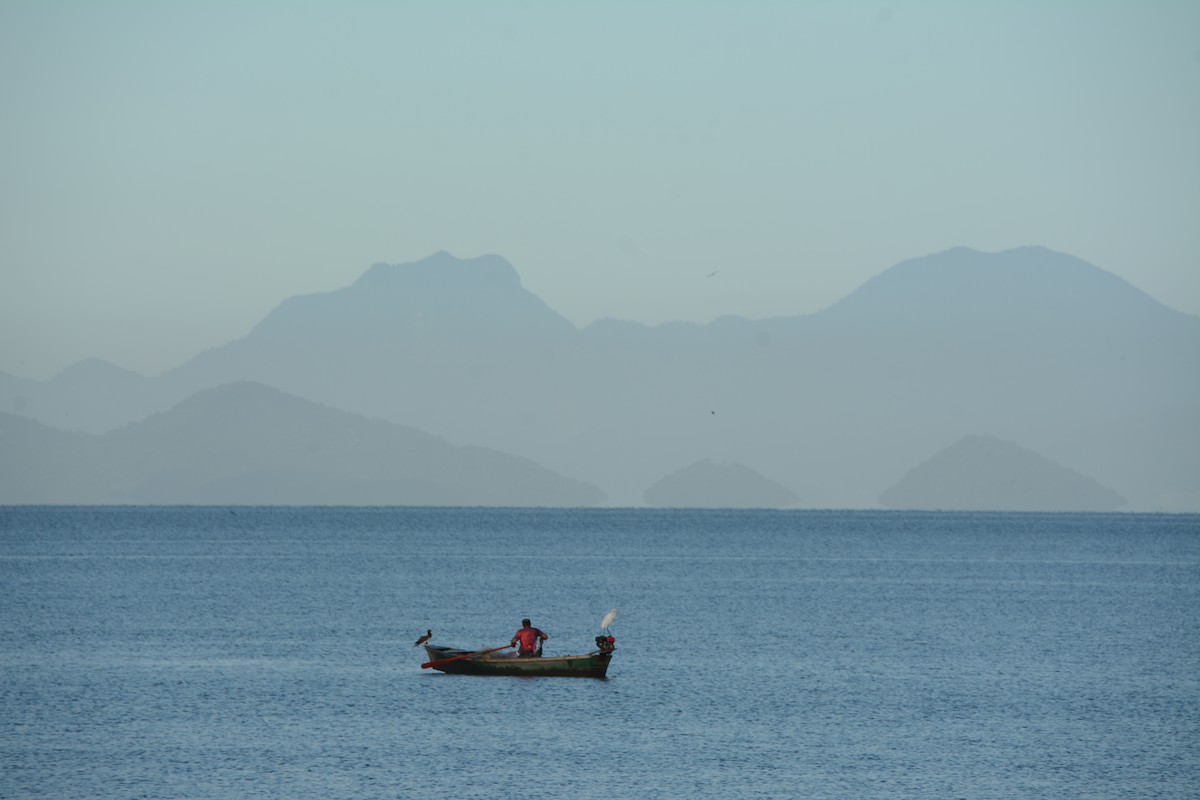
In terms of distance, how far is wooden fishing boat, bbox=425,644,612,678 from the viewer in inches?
2324

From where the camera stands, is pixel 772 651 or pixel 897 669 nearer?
pixel 897 669

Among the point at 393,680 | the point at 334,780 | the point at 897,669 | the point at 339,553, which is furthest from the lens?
the point at 339,553

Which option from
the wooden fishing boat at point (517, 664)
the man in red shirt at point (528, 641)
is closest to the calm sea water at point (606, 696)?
the wooden fishing boat at point (517, 664)

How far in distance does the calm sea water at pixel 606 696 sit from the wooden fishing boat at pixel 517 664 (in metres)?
0.60

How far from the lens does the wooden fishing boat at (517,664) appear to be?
59.0 m

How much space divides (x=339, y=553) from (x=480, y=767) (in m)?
136

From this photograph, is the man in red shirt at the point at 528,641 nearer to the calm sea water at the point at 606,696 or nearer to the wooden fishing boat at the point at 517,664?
the wooden fishing boat at the point at 517,664

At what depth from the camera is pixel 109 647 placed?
6869 centimetres

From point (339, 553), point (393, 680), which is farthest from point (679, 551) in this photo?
point (393, 680)

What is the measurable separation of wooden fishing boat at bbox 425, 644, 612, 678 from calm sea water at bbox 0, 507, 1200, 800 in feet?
1.97

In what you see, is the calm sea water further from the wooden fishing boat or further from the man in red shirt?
the man in red shirt

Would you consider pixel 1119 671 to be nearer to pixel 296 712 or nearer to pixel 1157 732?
pixel 1157 732

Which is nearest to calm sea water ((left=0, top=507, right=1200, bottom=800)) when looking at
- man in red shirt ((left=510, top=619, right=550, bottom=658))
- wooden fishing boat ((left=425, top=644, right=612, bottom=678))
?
wooden fishing boat ((left=425, top=644, right=612, bottom=678))

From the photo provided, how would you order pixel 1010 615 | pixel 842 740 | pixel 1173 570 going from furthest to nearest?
pixel 1173 570
pixel 1010 615
pixel 842 740
